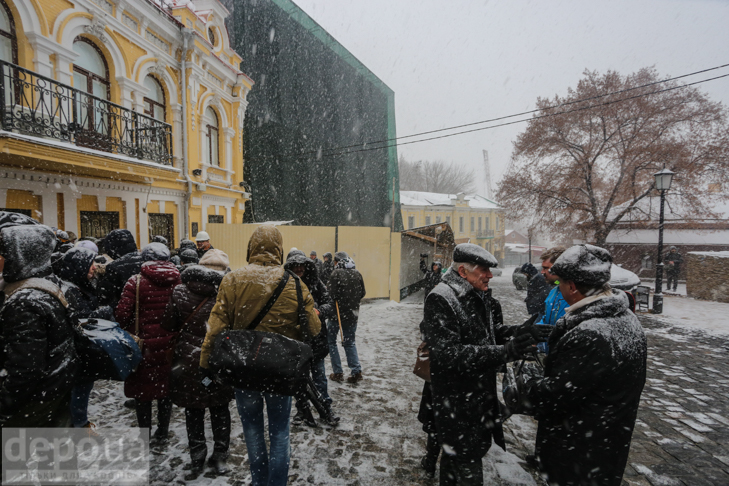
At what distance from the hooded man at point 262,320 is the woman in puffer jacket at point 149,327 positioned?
112 centimetres

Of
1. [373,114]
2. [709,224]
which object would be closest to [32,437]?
[373,114]

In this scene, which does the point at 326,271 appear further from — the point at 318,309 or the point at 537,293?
the point at 537,293

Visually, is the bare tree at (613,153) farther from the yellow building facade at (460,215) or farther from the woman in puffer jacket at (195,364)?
the yellow building facade at (460,215)

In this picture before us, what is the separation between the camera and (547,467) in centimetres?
192

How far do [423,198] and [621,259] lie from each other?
23723 millimetres

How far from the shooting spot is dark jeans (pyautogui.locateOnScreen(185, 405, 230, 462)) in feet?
9.27

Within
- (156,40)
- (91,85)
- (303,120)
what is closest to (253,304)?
(91,85)

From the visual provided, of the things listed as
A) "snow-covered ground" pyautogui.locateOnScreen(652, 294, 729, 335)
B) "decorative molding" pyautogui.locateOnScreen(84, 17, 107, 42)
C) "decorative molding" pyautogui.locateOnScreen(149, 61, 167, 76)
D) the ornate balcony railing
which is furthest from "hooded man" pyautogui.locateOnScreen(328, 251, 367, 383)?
"snow-covered ground" pyautogui.locateOnScreen(652, 294, 729, 335)

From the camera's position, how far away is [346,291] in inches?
188

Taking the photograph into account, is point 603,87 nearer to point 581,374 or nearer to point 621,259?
point 621,259

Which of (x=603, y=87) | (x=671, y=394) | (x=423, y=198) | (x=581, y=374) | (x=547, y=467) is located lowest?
(x=671, y=394)

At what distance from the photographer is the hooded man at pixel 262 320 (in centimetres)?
217

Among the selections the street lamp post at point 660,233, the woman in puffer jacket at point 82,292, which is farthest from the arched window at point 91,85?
the street lamp post at point 660,233

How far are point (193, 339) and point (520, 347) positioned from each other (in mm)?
2464
